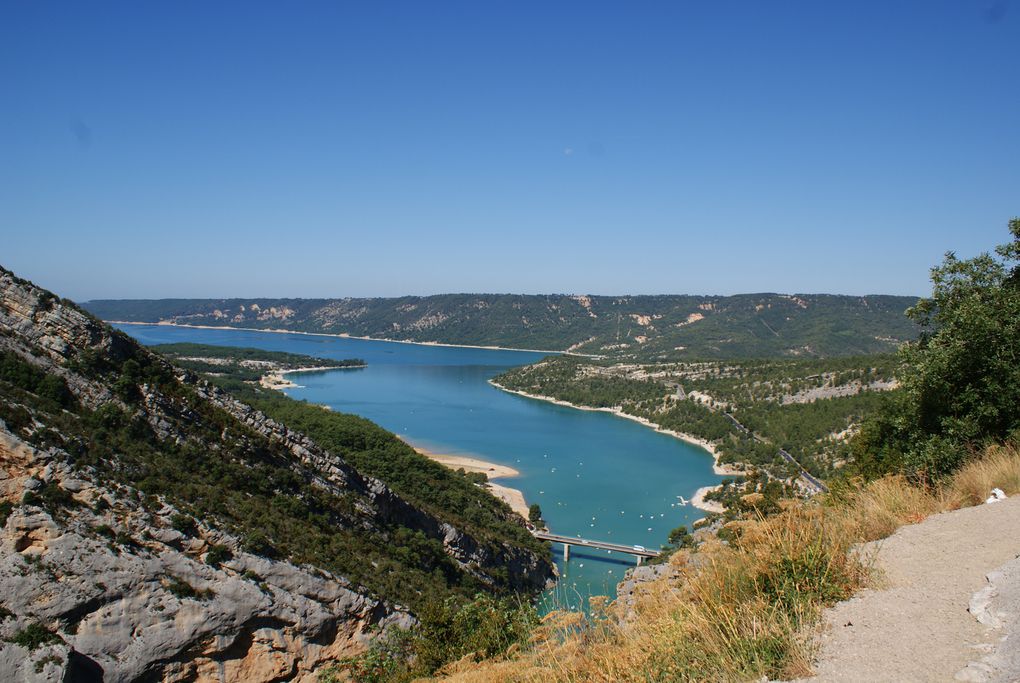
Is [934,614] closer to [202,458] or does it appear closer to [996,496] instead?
[996,496]

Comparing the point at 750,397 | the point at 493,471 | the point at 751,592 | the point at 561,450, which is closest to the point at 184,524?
the point at 751,592

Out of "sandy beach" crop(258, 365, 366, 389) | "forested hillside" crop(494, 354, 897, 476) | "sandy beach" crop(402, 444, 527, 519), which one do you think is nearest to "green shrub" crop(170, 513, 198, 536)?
"sandy beach" crop(402, 444, 527, 519)

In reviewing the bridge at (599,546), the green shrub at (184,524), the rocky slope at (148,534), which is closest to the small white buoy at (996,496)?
the rocky slope at (148,534)

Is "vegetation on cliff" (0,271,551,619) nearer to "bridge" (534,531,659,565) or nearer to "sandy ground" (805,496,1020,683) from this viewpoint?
"bridge" (534,531,659,565)

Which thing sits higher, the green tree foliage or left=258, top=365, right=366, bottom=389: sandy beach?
the green tree foliage

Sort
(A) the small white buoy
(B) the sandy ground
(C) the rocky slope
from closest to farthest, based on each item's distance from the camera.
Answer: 1. (B) the sandy ground
2. (A) the small white buoy
3. (C) the rocky slope

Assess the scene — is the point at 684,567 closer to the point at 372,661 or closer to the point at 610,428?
the point at 372,661

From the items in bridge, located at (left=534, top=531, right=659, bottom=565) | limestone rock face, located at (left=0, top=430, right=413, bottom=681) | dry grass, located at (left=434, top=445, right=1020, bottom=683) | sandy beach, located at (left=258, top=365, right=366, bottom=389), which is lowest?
bridge, located at (left=534, top=531, right=659, bottom=565)
